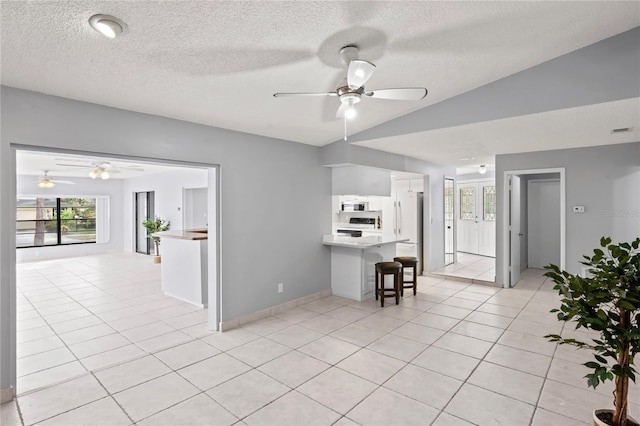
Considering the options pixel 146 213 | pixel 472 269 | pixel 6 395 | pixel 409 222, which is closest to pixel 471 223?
pixel 472 269

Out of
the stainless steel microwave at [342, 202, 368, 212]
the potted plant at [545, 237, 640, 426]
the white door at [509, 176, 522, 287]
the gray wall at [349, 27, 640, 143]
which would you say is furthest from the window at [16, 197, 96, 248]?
the potted plant at [545, 237, 640, 426]

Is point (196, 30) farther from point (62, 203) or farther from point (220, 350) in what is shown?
point (62, 203)

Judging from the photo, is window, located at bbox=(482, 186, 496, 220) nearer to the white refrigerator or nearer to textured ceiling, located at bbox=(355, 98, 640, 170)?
the white refrigerator

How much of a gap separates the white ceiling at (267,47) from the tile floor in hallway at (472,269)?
3689mm

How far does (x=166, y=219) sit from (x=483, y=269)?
8.28 metres

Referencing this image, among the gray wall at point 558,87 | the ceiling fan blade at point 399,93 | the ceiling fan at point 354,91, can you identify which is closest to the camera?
the ceiling fan at point 354,91

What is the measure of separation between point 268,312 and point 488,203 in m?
7.16

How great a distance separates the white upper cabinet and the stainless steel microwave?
41.4 inches

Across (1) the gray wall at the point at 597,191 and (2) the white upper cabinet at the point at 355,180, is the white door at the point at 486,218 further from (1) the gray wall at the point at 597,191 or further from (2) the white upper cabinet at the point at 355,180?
(2) the white upper cabinet at the point at 355,180

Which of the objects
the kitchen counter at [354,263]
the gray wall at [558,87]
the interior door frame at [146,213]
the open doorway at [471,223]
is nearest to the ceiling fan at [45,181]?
the interior door frame at [146,213]

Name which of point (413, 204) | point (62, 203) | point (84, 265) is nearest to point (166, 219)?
point (84, 265)

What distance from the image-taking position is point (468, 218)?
9.50 meters

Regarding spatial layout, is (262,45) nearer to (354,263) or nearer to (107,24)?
(107,24)

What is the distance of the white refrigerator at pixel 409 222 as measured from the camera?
6863 mm
